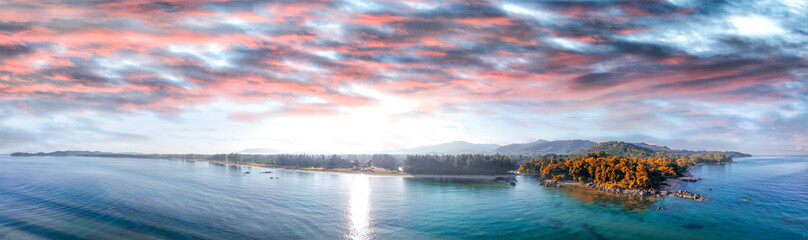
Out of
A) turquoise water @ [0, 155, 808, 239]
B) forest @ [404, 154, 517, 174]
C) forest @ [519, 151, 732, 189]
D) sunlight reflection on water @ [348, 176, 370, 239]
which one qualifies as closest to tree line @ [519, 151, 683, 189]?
forest @ [519, 151, 732, 189]

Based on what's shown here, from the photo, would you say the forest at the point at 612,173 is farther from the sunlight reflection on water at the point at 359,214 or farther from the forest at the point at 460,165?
the sunlight reflection on water at the point at 359,214

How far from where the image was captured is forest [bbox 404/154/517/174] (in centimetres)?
12975

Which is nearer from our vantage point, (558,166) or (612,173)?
(612,173)

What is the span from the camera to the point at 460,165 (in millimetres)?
133375

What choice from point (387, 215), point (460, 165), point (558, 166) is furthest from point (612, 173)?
point (460, 165)

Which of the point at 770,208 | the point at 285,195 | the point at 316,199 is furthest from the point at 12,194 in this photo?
the point at 770,208

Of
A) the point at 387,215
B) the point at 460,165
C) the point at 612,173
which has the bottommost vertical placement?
the point at 387,215

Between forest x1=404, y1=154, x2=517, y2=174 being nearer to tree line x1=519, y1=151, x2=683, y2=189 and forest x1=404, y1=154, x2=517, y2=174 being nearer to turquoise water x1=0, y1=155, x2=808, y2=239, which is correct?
tree line x1=519, y1=151, x2=683, y2=189

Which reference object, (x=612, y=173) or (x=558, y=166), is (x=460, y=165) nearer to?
(x=558, y=166)

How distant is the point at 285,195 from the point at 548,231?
54539 mm

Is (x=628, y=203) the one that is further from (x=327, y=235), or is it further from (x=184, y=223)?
(x=184, y=223)

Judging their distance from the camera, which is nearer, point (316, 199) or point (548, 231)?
point (548, 231)

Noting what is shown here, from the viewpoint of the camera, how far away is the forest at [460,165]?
130 m

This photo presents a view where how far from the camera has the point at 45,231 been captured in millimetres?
41875
